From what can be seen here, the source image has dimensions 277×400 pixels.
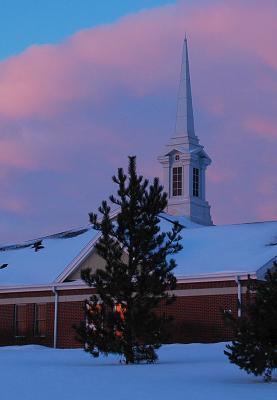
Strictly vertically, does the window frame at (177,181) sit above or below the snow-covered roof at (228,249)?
above

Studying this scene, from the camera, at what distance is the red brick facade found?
1209 inches

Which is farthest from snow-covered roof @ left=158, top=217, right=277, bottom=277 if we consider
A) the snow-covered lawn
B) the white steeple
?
the white steeple

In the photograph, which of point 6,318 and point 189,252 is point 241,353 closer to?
point 189,252

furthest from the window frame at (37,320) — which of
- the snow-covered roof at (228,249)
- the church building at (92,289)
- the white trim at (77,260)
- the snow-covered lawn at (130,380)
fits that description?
the snow-covered lawn at (130,380)

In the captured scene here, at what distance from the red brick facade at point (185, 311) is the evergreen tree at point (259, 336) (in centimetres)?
→ 1196

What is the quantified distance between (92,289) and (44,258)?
218 inches

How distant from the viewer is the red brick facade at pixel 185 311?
30711 mm

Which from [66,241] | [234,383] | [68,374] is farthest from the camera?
[66,241]

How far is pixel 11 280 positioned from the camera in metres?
37.7

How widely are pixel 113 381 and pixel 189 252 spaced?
60.6ft

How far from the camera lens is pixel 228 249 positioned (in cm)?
3341

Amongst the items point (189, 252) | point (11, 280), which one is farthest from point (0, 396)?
point (11, 280)

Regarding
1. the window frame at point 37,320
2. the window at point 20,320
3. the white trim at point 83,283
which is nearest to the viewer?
the white trim at point 83,283

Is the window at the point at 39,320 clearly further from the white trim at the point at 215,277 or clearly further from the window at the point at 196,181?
the window at the point at 196,181
